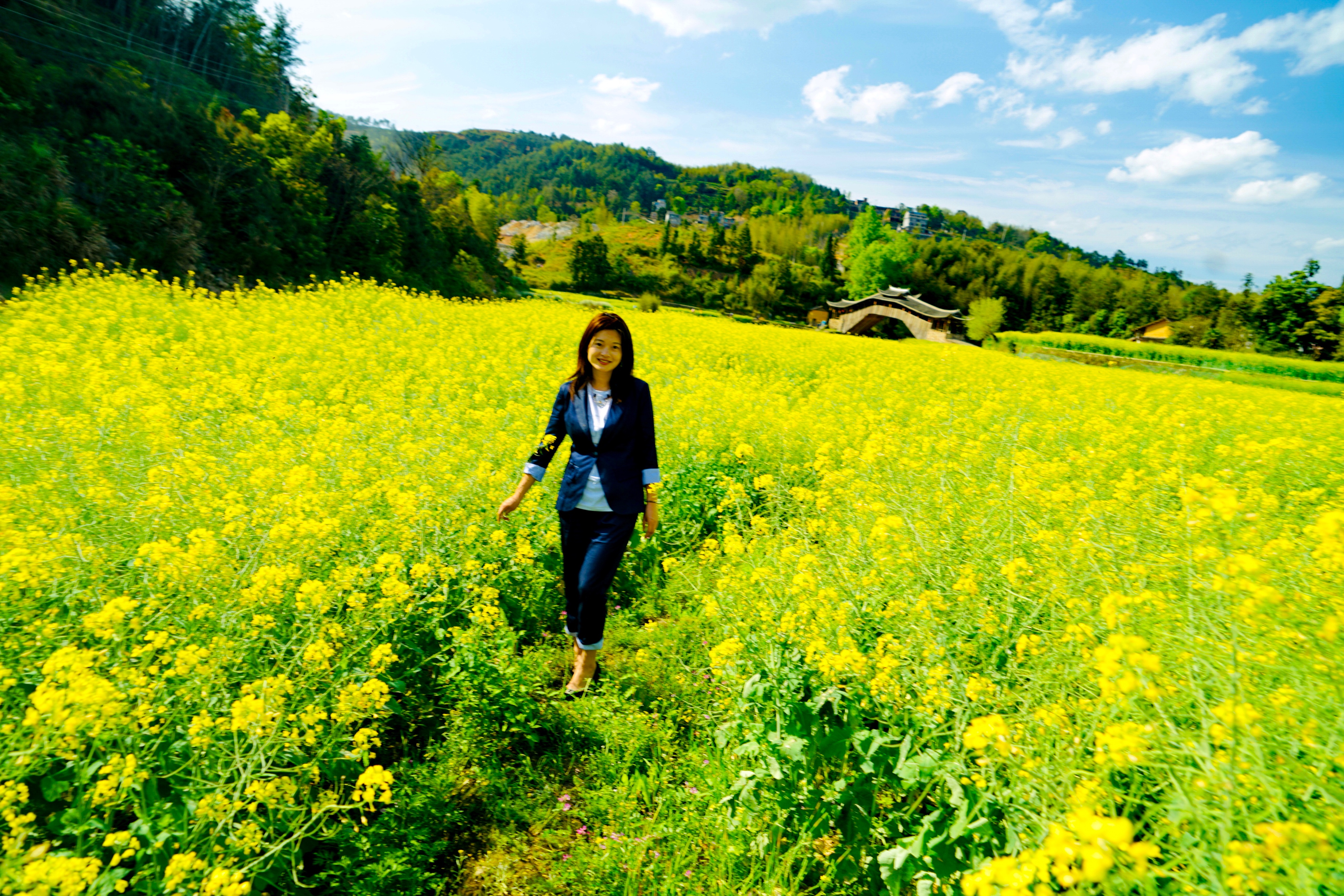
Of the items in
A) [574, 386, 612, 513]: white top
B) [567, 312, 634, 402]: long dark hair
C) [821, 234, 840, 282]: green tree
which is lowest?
[574, 386, 612, 513]: white top

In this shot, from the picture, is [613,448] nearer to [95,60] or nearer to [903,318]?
[95,60]

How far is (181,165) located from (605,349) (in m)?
25.8

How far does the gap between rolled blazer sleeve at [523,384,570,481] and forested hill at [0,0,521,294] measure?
52.2 ft

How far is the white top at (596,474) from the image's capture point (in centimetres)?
390

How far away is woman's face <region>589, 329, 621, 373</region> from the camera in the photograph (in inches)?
152

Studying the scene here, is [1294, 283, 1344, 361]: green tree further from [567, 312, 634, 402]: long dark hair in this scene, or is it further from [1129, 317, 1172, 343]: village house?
[567, 312, 634, 402]: long dark hair

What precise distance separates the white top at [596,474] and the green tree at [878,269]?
83.6 meters

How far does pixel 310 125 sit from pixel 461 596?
133 ft

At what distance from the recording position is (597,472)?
12.8ft

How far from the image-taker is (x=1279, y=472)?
19.2 feet

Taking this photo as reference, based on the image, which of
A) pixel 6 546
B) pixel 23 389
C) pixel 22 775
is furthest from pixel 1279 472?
pixel 23 389

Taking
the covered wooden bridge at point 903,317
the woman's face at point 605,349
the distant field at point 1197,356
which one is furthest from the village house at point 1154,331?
the woman's face at point 605,349

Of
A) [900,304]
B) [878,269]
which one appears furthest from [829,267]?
[900,304]

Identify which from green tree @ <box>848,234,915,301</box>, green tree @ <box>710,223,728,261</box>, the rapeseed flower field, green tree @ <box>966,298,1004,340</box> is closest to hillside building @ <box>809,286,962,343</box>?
green tree @ <box>966,298,1004,340</box>
